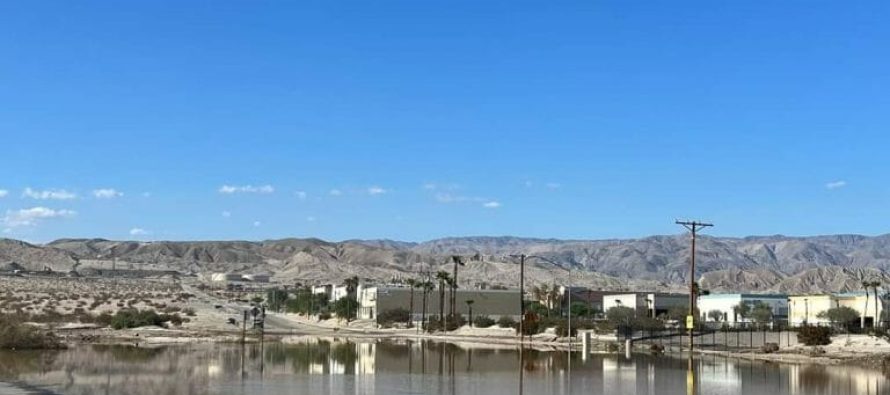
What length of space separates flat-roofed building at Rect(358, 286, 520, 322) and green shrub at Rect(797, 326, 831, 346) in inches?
2663

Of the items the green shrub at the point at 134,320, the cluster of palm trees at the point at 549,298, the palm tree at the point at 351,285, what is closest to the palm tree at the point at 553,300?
the cluster of palm trees at the point at 549,298

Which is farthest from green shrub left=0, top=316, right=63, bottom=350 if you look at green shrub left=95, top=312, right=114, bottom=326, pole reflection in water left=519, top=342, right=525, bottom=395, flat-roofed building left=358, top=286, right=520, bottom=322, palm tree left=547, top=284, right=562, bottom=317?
palm tree left=547, top=284, right=562, bottom=317

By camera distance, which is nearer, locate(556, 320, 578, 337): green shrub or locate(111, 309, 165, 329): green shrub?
locate(111, 309, 165, 329): green shrub

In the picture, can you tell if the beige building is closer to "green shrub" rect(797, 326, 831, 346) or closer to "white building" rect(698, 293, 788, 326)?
"white building" rect(698, 293, 788, 326)

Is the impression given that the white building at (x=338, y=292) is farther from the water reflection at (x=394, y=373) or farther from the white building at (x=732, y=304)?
the water reflection at (x=394, y=373)

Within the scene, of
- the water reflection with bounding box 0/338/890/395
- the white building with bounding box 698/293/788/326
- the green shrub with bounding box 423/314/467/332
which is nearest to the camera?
the water reflection with bounding box 0/338/890/395

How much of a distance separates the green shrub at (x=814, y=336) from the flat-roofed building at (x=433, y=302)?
67647 mm

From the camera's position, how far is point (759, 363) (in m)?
59.1

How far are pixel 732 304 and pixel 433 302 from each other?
41.2 m

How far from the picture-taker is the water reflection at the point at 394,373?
3603 centimetres

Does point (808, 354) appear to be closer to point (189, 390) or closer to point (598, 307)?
point (189, 390)

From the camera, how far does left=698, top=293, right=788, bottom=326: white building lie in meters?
132

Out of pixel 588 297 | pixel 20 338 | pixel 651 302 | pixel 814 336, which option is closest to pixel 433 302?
pixel 588 297

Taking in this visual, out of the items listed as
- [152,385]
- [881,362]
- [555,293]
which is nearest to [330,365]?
[152,385]
